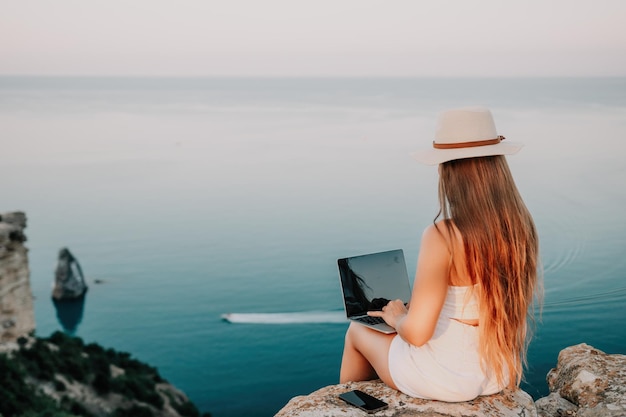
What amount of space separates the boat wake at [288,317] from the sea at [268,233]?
0.78ft

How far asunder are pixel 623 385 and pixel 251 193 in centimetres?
9092

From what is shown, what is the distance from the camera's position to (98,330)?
70.4 m

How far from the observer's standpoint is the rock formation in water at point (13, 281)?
78.6ft

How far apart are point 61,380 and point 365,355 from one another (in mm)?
26273

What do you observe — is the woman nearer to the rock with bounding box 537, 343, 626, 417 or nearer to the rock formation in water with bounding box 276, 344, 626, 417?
the rock formation in water with bounding box 276, 344, 626, 417

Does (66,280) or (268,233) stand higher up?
(268,233)

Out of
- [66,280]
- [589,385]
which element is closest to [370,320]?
[589,385]

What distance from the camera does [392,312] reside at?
131 inches

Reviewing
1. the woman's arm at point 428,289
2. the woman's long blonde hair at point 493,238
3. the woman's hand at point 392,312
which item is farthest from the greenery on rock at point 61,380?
the woman's long blonde hair at point 493,238

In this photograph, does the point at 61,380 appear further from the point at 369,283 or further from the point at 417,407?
the point at 417,407

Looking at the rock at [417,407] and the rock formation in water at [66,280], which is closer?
the rock at [417,407]

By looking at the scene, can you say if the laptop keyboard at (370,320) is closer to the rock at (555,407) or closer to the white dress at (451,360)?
the white dress at (451,360)

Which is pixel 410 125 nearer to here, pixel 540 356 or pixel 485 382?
pixel 540 356

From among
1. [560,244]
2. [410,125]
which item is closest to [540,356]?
[560,244]
